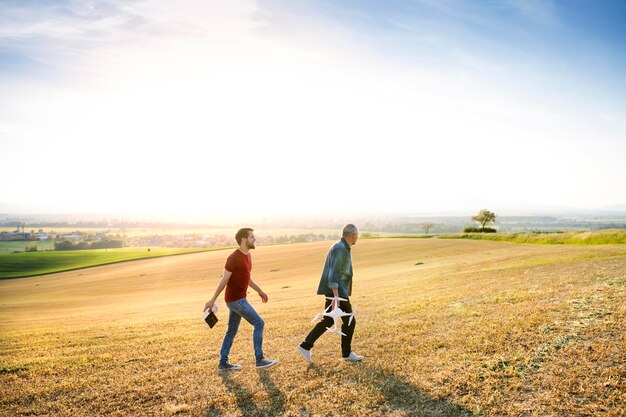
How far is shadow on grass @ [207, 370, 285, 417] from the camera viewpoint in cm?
688

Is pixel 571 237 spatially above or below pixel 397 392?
above

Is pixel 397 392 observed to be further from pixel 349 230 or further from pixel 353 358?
pixel 349 230

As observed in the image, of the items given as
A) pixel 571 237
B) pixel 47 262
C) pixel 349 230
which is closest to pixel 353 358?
pixel 349 230

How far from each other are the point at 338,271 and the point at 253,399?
3099mm

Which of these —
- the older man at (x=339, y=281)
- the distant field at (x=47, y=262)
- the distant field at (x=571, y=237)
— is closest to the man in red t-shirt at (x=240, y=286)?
the older man at (x=339, y=281)

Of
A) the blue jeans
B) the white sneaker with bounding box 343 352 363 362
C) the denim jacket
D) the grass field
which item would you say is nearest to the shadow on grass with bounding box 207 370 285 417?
the grass field

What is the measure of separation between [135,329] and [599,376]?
48.5 feet

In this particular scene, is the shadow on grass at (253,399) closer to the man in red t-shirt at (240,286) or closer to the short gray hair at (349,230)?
the man in red t-shirt at (240,286)

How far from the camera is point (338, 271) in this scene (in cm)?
866

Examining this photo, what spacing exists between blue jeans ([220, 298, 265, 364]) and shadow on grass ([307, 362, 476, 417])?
4.33 ft

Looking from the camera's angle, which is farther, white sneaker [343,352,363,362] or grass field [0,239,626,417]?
white sneaker [343,352,363,362]

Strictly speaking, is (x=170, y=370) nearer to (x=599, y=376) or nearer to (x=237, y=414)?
(x=237, y=414)

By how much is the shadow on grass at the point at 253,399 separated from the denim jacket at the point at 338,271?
2216 mm

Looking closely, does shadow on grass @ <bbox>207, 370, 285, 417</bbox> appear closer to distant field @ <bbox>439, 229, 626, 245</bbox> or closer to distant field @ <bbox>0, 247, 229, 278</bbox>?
distant field @ <bbox>439, 229, 626, 245</bbox>
